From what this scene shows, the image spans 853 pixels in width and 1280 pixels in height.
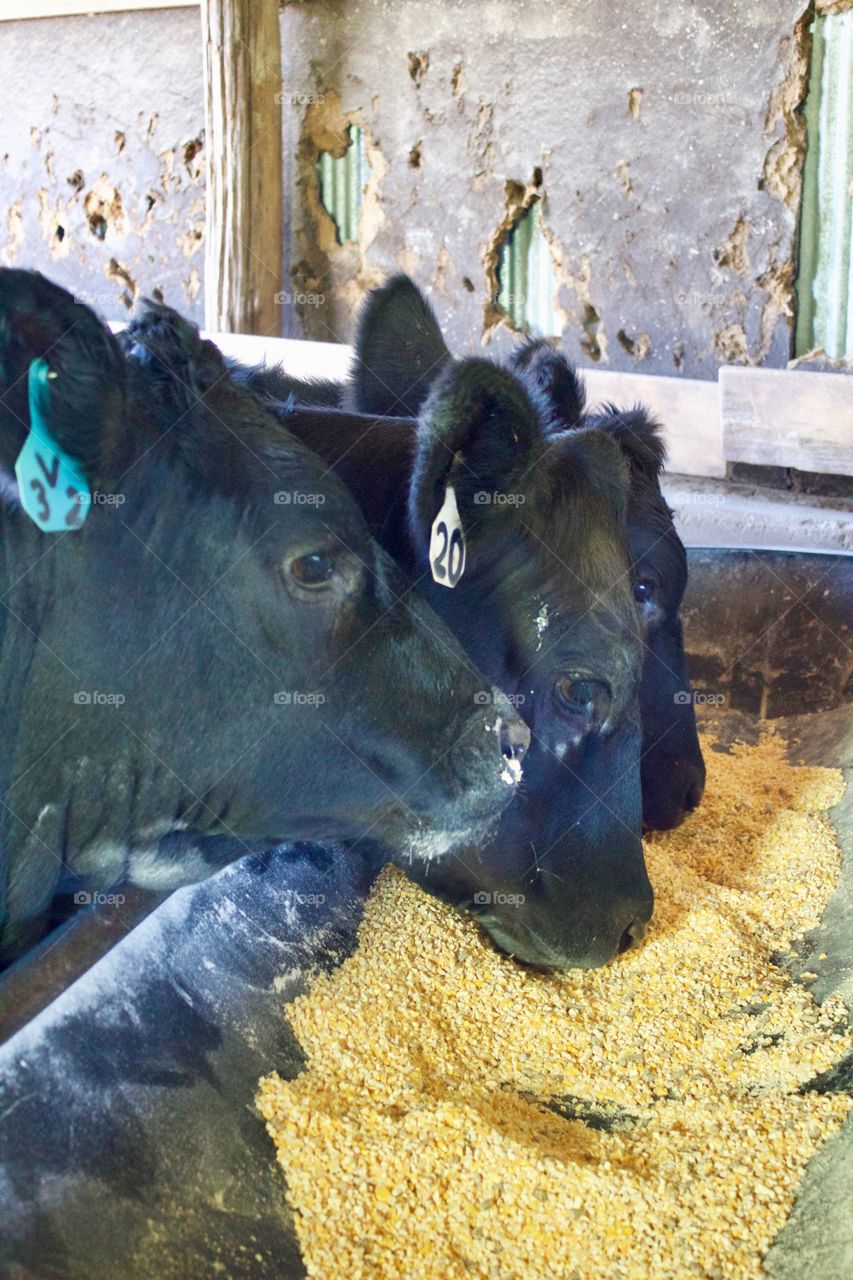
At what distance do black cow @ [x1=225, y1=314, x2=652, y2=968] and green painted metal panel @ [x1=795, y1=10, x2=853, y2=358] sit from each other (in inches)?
137

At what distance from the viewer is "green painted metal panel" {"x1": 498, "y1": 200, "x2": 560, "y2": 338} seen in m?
6.59

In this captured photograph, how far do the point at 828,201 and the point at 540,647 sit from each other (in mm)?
3937

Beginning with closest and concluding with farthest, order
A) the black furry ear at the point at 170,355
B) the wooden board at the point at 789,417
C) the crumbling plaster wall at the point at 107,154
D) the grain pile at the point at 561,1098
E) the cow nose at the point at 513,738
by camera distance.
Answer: the grain pile at the point at 561,1098 → the black furry ear at the point at 170,355 → the cow nose at the point at 513,738 → the wooden board at the point at 789,417 → the crumbling plaster wall at the point at 107,154

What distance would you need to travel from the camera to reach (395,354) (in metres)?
3.33

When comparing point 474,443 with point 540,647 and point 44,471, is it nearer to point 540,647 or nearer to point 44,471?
point 540,647

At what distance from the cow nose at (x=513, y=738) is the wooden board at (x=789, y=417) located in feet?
11.5

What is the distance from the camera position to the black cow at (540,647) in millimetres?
2676

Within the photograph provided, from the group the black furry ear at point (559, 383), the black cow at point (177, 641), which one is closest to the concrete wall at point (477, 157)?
the black furry ear at point (559, 383)

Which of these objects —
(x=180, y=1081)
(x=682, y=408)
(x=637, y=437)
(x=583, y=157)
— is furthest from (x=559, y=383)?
(x=583, y=157)

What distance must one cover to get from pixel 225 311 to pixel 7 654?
5419 mm

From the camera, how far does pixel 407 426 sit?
2850 millimetres

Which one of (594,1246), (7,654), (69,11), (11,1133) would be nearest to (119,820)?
(7,654)

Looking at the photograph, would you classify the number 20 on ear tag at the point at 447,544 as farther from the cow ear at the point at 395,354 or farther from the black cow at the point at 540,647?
the cow ear at the point at 395,354

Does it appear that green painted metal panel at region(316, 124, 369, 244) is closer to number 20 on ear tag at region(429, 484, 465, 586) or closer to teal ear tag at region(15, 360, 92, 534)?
number 20 on ear tag at region(429, 484, 465, 586)
